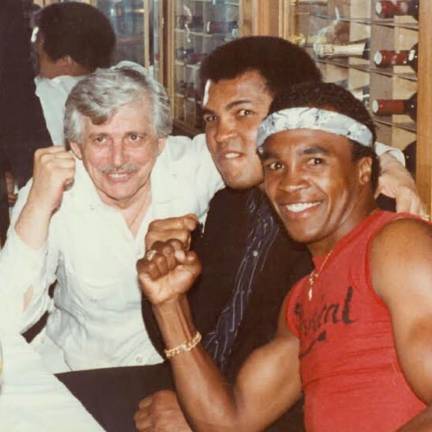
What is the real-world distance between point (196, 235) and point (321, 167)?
2.03 feet

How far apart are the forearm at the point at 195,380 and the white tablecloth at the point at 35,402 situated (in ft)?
0.53

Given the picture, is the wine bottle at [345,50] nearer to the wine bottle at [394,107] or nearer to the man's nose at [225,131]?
the wine bottle at [394,107]

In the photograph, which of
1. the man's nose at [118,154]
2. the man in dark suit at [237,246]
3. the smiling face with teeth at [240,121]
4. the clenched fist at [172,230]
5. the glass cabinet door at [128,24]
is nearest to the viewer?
the clenched fist at [172,230]

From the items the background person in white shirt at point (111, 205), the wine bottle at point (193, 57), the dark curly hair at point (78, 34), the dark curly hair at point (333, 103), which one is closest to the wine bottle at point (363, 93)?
the dark curly hair at point (78, 34)

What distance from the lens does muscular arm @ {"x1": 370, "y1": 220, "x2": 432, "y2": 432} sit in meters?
1.00

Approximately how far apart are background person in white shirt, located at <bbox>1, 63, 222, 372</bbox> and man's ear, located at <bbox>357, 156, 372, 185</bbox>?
0.60 meters

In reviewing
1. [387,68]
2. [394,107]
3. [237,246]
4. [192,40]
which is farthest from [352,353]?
[192,40]

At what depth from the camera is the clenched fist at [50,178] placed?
1.55 m

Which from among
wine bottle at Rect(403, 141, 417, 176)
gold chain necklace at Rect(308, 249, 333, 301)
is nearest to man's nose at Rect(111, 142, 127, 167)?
gold chain necklace at Rect(308, 249, 333, 301)

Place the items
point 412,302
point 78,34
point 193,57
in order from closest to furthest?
1. point 412,302
2. point 78,34
3. point 193,57

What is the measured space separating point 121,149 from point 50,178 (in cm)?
20

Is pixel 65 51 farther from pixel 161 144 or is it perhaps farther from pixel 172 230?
pixel 172 230

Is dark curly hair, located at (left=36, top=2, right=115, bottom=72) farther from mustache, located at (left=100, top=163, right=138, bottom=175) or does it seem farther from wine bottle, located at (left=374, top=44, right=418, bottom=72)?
mustache, located at (left=100, top=163, right=138, bottom=175)

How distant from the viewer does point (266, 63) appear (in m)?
1.60
